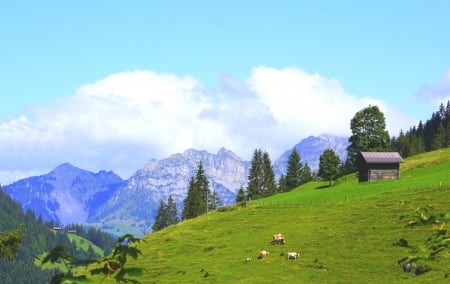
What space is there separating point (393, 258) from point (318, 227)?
66.7 feet

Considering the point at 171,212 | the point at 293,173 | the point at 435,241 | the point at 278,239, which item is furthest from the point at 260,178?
the point at 435,241

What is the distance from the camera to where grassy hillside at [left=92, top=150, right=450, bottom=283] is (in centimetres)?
5069

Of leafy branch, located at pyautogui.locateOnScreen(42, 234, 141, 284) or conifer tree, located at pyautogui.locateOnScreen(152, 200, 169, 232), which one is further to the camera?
conifer tree, located at pyautogui.locateOnScreen(152, 200, 169, 232)

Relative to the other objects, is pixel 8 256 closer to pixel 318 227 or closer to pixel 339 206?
pixel 318 227

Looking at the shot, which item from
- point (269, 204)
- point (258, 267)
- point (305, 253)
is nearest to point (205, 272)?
point (258, 267)

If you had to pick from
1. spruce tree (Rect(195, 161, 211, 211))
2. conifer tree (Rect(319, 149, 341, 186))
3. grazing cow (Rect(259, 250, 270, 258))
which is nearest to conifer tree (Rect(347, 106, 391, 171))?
conifer tree (Rect(319, 149, 341, 186))

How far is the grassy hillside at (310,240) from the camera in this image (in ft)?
166

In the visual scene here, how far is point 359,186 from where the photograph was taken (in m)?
102

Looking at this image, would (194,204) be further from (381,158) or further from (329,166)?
A: (381,158)

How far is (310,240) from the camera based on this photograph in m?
64.9

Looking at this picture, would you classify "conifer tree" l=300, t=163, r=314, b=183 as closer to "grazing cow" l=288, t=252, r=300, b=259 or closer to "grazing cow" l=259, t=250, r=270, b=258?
"grazing cow" l=259, t=250, r=270, b=258

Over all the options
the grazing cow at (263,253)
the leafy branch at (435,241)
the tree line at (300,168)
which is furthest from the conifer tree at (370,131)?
the leafy branch at (435,241)

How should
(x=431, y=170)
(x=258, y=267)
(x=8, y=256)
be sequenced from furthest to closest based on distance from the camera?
(x=431, y=170)
(x=258, y=267)
(x=8, y=256)

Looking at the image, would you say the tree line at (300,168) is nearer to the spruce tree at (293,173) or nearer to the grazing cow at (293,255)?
the spruce tree at (293,173)
